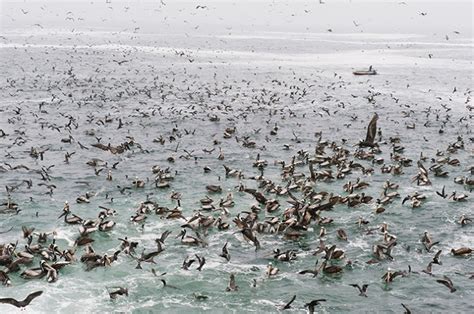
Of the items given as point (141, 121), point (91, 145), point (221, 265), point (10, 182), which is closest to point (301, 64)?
point (141, 121)

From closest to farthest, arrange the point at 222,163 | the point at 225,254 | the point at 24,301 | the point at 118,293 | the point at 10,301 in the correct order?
the point at 10,301 → the point at 24,301 → the point at 118,293 → the point at 225,254 → the point at 222,163

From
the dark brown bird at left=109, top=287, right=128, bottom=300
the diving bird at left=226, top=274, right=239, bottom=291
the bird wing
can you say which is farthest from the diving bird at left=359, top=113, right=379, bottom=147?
the bird wing

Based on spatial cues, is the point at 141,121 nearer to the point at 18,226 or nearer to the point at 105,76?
the point at 18,226

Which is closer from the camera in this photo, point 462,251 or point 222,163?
point 462,251

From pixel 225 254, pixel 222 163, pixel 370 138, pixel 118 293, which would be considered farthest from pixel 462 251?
pixel 222 163

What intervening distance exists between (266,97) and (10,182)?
35.1m

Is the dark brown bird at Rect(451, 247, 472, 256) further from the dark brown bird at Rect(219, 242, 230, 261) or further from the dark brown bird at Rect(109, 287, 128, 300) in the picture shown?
the dark brown bird at Rect(109, 287, 128, 300)

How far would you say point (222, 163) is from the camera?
3634 centimetres

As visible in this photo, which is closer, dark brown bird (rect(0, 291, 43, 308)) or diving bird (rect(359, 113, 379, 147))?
dark brown bird (rect(0, 291, 43, 308))

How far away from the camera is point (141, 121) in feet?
156

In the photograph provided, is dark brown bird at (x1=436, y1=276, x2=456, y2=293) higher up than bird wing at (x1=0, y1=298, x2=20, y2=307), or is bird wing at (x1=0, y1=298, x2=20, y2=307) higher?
bird wing at (x1=0, y1=298, x2=20, y2=307)

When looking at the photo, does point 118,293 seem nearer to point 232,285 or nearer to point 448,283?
point 232,285

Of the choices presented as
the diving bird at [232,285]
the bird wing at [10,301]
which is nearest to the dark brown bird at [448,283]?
the diving bird at [232,285]

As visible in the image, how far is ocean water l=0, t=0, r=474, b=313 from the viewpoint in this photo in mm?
20188
